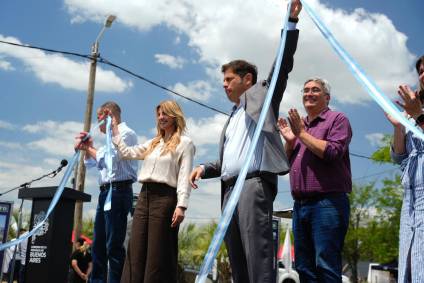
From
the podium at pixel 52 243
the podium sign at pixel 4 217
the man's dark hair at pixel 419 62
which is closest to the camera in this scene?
the man's dark hair at pixel 419 62

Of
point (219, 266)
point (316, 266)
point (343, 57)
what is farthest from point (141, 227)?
point (219, 266)

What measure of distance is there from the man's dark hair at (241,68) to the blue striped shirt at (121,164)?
1619 mm

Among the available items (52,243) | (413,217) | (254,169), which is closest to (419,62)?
(413,217)

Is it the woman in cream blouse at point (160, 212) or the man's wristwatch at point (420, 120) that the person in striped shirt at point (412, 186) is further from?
the woman in cream blouse at point (160, 212)

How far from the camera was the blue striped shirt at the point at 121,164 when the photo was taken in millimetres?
4613

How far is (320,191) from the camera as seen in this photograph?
3102 millimetres

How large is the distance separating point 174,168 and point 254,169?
44.1 inches

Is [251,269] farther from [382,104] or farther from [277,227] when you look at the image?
[277,227]

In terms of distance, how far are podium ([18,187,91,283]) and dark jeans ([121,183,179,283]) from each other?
1.53 metres

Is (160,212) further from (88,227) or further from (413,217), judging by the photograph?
(88,227)

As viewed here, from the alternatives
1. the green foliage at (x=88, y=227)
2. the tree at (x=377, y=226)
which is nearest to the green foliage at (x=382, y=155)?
the tree at (x=377, y=226)

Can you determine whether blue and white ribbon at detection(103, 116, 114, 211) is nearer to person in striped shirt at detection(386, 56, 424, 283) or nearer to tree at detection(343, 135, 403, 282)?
person in striped shirt at detection(386, 56, 424, 283)

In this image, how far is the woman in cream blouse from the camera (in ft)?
12.0

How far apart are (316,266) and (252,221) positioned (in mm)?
599
